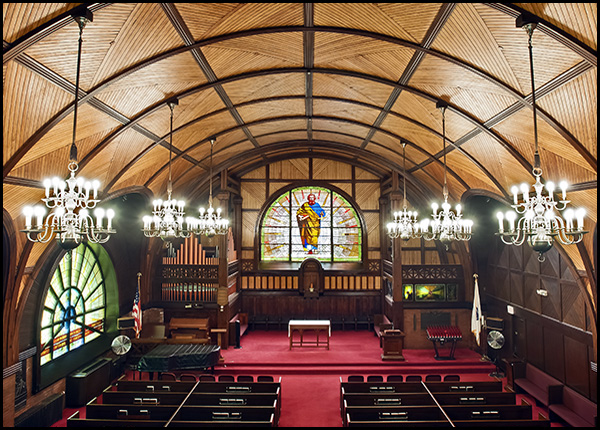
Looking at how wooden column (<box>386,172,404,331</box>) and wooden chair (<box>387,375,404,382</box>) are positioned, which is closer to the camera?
wooden chair (<box>387,375,404,382</box>)

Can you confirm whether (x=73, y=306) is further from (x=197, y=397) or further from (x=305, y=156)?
(x=305, y=156)

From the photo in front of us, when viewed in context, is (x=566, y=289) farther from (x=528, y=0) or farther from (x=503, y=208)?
(x=528, y=0)

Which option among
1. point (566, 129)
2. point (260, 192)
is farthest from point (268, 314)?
point (566, 129)

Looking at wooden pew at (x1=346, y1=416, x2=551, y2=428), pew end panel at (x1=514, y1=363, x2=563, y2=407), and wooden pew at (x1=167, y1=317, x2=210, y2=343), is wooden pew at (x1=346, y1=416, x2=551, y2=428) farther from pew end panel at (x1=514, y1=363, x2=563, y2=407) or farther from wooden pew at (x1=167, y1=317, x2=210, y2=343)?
wooden pew at (x1=167, y1=317, x2=210, y2=343)

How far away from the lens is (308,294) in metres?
16.1

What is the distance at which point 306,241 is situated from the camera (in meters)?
17.1

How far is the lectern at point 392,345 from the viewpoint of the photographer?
498 inches

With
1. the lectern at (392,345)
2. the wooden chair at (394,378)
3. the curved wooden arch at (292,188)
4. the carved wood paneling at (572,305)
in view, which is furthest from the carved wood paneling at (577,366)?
the curved wooden arch at (292,188)

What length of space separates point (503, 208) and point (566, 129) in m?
6.98

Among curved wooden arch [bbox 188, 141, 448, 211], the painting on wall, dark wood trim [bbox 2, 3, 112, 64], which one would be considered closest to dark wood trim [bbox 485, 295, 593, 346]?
the painting on wall

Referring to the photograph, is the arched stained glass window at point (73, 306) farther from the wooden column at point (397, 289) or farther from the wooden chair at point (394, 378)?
the wooden column at point (397, 289)

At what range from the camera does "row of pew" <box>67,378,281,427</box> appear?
716cm

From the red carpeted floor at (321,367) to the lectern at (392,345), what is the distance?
0.26 m

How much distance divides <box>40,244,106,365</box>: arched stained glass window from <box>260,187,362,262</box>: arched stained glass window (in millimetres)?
6798
